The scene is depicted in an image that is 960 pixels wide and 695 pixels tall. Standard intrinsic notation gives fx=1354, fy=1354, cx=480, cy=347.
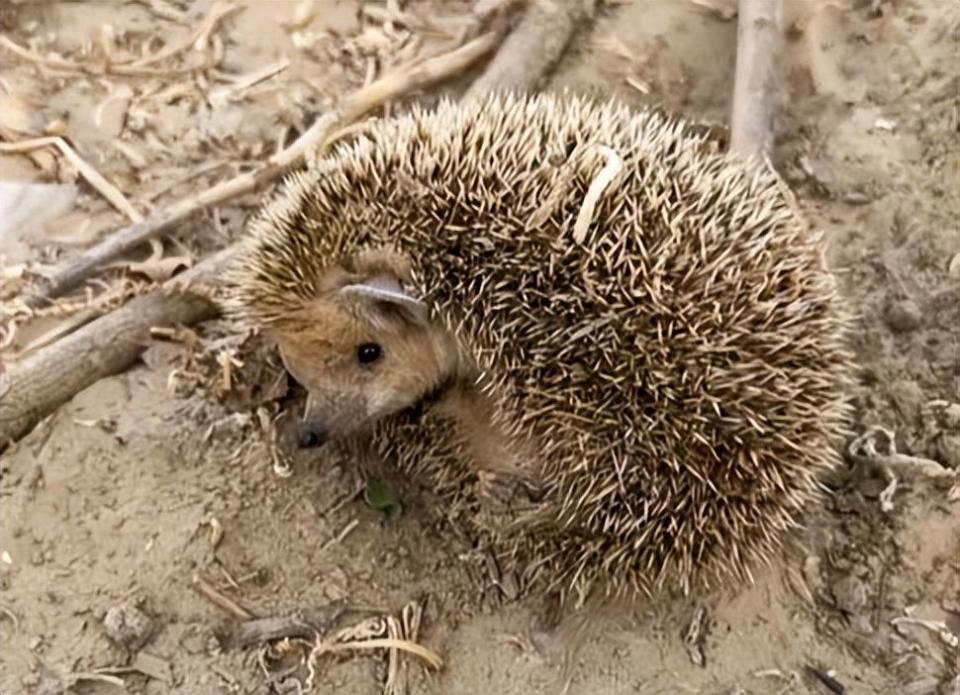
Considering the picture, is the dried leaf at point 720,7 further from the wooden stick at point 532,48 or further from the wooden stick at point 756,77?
the wooden stick at point 532,48

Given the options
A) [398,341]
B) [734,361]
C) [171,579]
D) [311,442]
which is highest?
[734,361]

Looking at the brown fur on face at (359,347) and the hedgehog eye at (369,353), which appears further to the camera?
the hedgehog eye at (369,353)

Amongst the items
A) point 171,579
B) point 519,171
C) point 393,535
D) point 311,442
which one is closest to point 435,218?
point 519,171

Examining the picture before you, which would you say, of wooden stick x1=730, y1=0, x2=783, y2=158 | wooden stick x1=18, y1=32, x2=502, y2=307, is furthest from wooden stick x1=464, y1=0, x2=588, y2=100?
wooden stick x1=730, y1=0, x2=783, y2=158

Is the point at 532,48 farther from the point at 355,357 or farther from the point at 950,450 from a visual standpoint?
the point at 950,450

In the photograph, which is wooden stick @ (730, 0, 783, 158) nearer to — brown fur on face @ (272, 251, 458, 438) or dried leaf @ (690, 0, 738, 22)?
dried leaf @ (690, 0, 738, 22)

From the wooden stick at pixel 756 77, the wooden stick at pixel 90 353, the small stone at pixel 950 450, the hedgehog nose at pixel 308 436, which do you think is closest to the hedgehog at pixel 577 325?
the hedgehog nose at pixel 308 436

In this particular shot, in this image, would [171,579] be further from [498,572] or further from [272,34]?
[272,34]
